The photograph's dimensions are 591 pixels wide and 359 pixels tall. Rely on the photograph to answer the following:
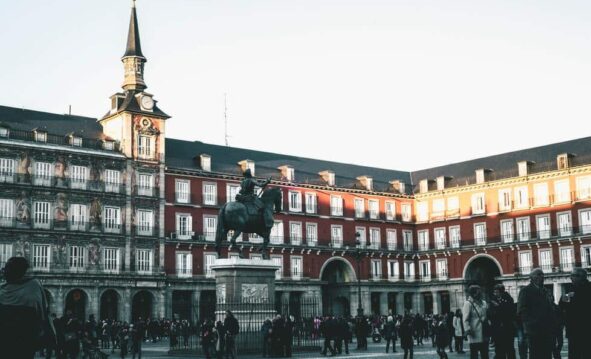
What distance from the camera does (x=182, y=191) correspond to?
202 ft

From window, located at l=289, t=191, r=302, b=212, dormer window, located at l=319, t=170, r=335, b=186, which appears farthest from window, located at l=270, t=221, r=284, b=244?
dormer window, located at l=319, t=170, r=335, b=186

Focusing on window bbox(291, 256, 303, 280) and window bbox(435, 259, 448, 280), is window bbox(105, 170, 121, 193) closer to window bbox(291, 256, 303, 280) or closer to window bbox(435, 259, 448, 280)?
window bbox(291, 256, 303, 280)

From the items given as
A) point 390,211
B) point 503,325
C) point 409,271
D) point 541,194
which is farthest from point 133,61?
point 503,325

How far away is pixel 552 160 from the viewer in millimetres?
67938

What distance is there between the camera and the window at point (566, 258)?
6406 centimetres

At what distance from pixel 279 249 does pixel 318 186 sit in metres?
7.47

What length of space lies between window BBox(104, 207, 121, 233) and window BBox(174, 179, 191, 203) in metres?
5.36

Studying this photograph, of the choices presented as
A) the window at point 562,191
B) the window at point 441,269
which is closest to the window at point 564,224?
the window at point 562,191

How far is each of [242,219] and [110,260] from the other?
3110 centimetres

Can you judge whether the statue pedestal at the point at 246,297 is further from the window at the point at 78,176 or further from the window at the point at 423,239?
the window at the point at 423,239

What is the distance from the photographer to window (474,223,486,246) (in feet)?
232

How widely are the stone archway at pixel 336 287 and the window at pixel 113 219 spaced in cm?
2085

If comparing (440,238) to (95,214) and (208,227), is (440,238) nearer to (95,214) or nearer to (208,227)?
(208,227)

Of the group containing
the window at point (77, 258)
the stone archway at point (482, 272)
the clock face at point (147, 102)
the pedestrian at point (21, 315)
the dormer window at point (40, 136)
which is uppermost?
the clock face at point (147, 102)
